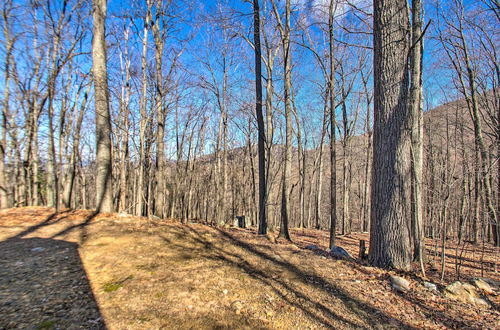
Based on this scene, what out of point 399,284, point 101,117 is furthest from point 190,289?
point 101,117

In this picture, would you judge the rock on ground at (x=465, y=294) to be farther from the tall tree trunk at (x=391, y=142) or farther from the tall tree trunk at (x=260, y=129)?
the tall tree trunk at (x=260, y=129)

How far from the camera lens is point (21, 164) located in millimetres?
11445

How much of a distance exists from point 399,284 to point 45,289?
15.7 feet

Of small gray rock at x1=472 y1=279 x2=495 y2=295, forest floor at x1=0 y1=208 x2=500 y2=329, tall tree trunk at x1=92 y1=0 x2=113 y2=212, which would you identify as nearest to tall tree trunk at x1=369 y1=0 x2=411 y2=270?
forest floor at x1=0 y1=208 x2=500 y2=329

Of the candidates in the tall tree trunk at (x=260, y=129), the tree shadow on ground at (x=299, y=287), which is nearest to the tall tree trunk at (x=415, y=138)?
the tree shadow on ground at (x=299, y=287)

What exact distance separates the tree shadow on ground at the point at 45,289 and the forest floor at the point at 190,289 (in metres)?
0.01

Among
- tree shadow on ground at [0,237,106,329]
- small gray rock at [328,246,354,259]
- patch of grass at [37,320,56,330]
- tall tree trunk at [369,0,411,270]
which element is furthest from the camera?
small gray rock at [328,246,354,259]

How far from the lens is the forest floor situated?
2342mm

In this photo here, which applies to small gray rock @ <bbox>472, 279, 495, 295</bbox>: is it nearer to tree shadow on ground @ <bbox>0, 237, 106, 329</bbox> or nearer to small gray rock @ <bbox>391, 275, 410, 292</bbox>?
small gray rock @ <bbox>391, 275, 410, 292</bbox>

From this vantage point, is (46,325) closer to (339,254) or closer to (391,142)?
(339,254)

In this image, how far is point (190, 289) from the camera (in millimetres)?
2906

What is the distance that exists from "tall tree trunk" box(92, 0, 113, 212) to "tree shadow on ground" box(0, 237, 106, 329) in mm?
2517

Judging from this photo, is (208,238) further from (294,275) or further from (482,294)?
(482,294)

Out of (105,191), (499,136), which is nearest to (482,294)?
(105,191)
